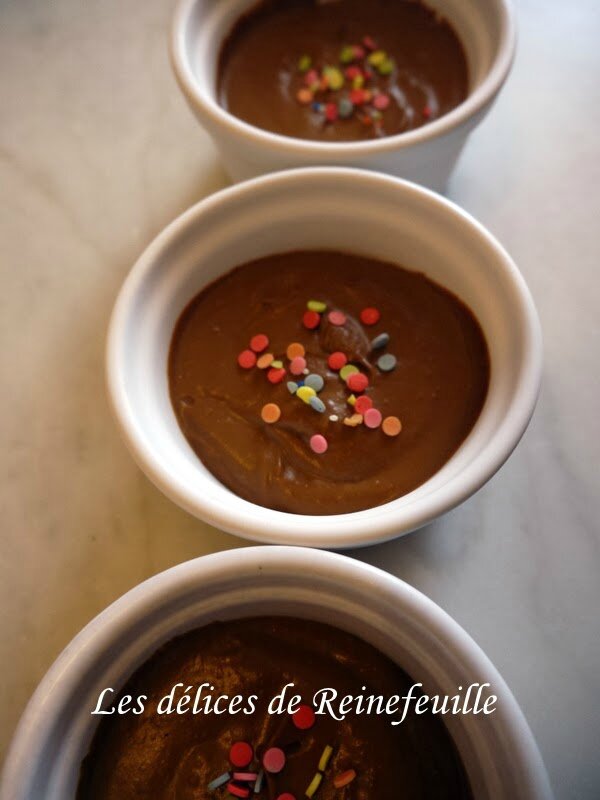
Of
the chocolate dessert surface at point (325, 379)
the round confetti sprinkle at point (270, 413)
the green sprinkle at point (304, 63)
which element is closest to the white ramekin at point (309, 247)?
the chocolate dessert surface at point (325, 379)

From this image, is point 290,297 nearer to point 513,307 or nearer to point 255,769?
point 513,307

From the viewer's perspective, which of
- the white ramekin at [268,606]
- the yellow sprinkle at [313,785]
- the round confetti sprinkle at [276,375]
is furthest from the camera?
the round confetti sprinkle at [276,375]

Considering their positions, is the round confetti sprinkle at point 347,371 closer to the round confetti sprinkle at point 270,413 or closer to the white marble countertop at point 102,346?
the round confetti sprinkle at point 270,413

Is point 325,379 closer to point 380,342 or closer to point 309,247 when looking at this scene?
point 380,342

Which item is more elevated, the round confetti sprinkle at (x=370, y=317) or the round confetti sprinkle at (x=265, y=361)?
the round confetti sprinkle at (x=370, y=317)

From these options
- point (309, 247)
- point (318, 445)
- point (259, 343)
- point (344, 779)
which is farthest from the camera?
point (309, 247)

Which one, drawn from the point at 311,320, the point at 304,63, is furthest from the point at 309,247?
the point at 304,63
